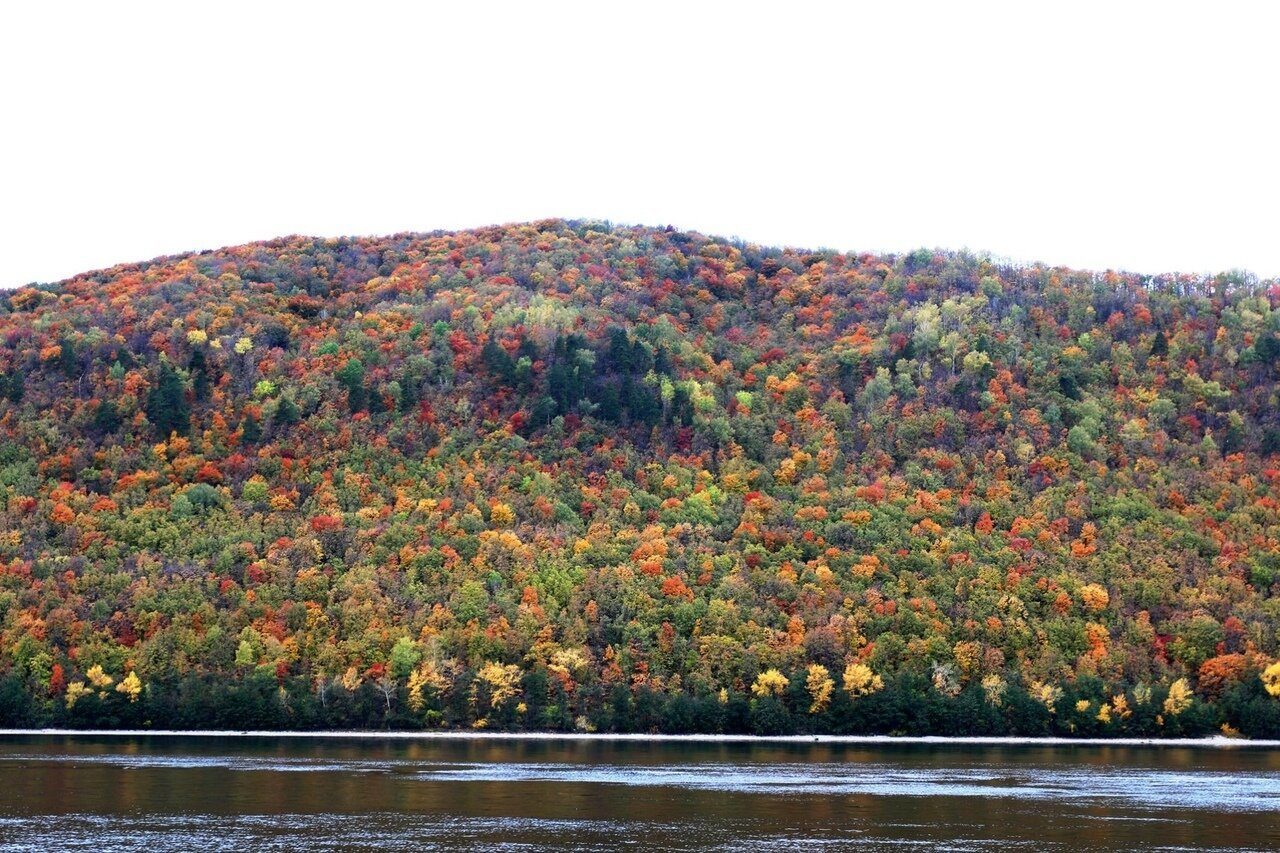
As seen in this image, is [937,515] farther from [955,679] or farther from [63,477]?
[63,477]

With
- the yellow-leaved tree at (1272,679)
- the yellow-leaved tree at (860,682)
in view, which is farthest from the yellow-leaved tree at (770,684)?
the yellow-leaved tree at (1272,679)

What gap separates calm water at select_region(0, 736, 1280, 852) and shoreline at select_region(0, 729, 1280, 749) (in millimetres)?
10998

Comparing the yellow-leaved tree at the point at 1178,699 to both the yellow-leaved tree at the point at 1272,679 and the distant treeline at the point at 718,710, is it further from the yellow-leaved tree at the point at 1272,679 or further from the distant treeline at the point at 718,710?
the yellow-leaved tree at the point at 1272,679

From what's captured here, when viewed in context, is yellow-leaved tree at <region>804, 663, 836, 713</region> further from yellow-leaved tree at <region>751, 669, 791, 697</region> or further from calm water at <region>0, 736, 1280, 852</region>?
calm water at <region>0, 736, 1280, 852</region>

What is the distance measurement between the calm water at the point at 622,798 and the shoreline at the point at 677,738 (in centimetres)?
1100

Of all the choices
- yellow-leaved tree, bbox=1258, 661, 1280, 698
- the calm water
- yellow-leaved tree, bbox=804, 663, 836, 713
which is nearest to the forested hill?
yellow-leaved tree, bbox=804, 663, 836, 713

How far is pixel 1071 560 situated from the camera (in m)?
173

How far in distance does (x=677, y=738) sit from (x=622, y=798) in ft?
182

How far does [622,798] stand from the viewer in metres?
95.1

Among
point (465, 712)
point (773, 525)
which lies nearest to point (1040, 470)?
point (773, 525)

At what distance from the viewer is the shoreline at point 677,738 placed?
147750 mm

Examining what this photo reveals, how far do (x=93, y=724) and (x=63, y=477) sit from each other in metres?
52.8

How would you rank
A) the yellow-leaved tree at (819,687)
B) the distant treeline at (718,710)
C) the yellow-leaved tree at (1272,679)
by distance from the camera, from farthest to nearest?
the yellow-leaved tree at (1272,679)
the yellow-leaved tree at (819,687)
the distant treeline at (718,710)

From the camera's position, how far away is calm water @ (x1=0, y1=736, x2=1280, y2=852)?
78.1 m
